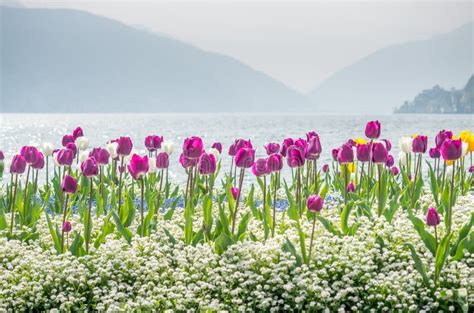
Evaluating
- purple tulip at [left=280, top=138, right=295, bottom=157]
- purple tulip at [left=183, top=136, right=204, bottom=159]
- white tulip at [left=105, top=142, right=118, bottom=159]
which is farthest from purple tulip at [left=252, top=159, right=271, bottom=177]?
white tulip at [left=105, top=142, right=118, bottom=159]

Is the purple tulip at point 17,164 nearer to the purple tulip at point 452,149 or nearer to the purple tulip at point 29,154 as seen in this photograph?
the purple tulip at point 29,154

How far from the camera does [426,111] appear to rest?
583 feet

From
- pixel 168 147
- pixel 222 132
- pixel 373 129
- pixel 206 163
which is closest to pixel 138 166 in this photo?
pixel 206 163

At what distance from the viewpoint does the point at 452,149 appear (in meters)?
5.52

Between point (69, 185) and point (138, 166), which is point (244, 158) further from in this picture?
point (69, 185)

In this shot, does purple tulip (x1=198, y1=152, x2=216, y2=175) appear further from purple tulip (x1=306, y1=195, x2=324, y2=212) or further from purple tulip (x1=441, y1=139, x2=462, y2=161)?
purple tulip (x1=441, y1=139, x2=462, y2=161)

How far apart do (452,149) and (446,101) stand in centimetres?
17606

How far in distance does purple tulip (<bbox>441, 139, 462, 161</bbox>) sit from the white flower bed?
73cm

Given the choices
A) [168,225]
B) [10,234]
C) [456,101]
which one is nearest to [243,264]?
[168,225]

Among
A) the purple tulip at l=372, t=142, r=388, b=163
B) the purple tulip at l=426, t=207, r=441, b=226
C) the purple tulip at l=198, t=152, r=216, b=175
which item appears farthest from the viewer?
the purple tulip at l=372, t=142, r=388, b=163

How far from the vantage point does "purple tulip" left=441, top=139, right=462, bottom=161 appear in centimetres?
551

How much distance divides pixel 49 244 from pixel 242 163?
2034 millimetres

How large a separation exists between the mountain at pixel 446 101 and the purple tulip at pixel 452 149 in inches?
6692

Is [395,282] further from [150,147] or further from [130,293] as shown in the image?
[150,147]
